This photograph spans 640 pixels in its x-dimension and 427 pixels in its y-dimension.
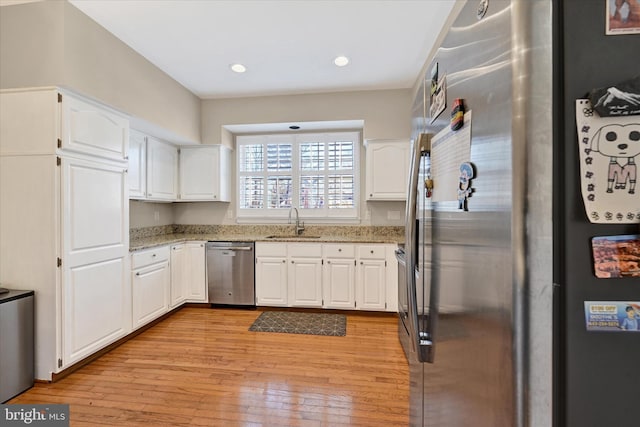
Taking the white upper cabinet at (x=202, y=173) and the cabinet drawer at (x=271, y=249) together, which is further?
the white upper cabinet at (x=202, y=173)

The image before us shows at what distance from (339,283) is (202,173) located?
95.0 inches

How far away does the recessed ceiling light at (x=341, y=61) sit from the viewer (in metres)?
2.92

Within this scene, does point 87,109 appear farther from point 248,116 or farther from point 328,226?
point 328,226

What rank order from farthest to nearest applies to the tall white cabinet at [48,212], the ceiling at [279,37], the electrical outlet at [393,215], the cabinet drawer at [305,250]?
the electrical outlet at [393,215] < the cabinet drawer at [305,250] < the ceiling at [279,37] < the tall white cabinet at [48,212]

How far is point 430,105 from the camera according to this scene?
0.99m

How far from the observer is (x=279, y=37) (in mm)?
2580

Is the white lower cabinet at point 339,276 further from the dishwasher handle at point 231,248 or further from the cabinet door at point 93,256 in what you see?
the cabinet door at point 93,256

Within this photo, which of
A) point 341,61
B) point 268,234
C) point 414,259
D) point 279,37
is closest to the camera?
point 414,259

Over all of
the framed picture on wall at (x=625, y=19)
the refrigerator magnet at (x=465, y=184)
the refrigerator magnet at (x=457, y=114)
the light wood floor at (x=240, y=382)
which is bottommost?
the light wood floor at (x=240, y=382)

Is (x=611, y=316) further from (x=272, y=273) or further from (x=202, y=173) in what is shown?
(x=202, y=173)

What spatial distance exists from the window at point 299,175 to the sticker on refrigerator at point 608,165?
363cm

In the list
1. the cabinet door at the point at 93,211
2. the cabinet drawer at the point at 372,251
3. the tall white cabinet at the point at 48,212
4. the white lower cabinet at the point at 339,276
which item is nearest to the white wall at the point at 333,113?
the cabinet drawer at the point at 372,251

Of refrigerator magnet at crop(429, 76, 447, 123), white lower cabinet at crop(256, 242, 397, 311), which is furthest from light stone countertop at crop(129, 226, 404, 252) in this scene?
refrigerator magnet at crop(429, 76, 447, 123)

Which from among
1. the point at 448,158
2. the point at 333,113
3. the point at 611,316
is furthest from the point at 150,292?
the point at 611,316
